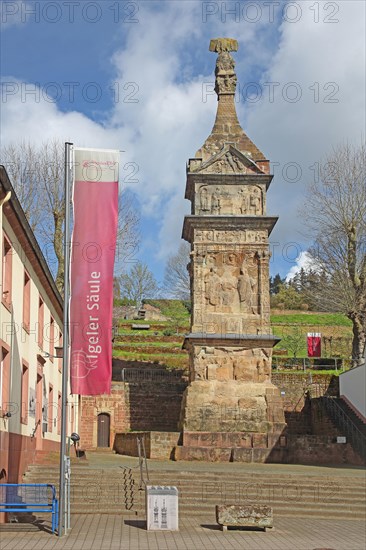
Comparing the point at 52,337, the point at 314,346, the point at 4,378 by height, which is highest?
the point at 314,346

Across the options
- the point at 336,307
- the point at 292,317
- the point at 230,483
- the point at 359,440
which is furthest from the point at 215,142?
the point at 292,317

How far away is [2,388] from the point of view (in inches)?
622

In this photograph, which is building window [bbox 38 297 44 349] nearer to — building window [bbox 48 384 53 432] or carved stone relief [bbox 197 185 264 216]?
building window [bbox 48 384 53 432]

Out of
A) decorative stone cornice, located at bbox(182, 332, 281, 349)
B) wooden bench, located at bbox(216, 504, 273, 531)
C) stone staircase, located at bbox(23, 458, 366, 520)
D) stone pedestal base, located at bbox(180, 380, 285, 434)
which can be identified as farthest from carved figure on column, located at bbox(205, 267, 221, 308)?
wooden bench, located at bbox(216, 504, 273, 531)

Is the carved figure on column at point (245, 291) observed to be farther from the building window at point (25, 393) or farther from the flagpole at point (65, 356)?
the flagpole at point (65, 356)

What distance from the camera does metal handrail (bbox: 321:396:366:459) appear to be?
2653 centimetres

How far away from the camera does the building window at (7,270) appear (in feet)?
53.8

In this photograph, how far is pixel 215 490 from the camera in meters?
18.5

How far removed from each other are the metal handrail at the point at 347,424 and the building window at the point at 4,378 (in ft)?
49.2

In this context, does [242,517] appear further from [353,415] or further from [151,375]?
[151,375]

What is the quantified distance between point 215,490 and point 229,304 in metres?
11.1

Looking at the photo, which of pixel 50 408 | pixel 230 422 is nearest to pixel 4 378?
pixel 50 408

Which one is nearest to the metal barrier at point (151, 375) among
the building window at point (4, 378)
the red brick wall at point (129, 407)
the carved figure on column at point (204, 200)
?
the red brick wall at point (129, 407)

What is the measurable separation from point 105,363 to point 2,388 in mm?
3139
